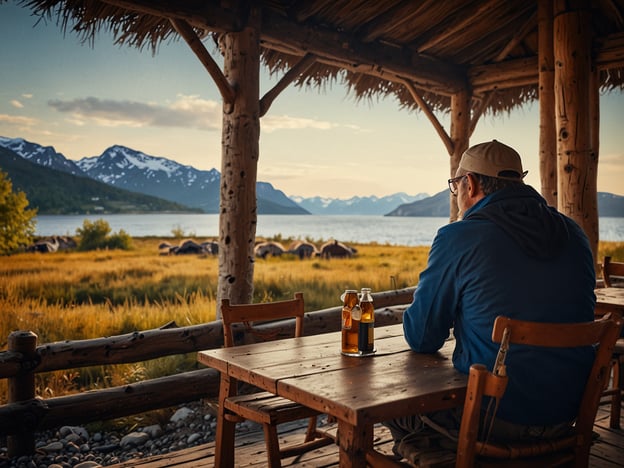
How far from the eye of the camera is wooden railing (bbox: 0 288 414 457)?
10.7 ft

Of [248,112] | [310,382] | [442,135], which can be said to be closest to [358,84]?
[442,135]

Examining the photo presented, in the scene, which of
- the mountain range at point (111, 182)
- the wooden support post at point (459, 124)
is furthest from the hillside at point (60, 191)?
the wooden support post at point (459, 124)

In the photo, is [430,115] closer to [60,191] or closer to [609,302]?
[609,302]

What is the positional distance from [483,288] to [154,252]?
1028 cm

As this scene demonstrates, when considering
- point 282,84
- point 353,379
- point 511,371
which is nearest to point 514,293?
point 511,371

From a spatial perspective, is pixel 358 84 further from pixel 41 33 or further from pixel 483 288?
pixel 483 288

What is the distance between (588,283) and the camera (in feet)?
6.45

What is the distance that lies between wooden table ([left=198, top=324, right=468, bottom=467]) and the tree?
16.3ft

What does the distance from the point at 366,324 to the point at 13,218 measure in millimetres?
5418

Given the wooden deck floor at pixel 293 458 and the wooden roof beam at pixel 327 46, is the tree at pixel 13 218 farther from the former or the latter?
the wooden deck floor at pixel 293 458

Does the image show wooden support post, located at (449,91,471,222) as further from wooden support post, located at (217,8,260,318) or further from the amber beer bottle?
the amber beer bottle

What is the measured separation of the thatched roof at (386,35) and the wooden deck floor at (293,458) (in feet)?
9.06

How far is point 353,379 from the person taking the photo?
6.32ft

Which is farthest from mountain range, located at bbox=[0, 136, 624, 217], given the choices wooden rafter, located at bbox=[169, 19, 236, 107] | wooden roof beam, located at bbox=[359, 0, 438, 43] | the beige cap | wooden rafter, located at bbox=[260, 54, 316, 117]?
the beige cap
